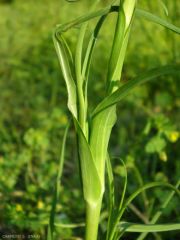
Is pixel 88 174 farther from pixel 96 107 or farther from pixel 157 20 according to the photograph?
pixel 157 20

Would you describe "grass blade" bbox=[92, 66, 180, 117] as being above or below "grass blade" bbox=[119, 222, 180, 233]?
above

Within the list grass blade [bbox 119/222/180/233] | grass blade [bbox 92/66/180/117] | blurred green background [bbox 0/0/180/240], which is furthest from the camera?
blurred green background [bbox 0/0/180/240]

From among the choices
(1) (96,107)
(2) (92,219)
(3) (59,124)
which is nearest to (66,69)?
(1) (96,107)

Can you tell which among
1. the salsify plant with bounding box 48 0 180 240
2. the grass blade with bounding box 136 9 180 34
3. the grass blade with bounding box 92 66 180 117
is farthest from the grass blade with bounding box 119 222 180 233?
the grass blade with bounding box 136 9 180 34

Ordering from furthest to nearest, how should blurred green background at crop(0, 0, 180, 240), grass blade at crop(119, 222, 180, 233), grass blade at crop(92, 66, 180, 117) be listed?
blurred green background at crop(0, 0, 180, 240)
grass blade at crop(119, 222, 180, 233)
grass blade at crop(92, 66, 180, 117)

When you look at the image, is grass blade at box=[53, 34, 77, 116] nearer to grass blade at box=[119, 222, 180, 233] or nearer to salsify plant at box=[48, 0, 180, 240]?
salsify plant at box=[48, 0, 180, 240]

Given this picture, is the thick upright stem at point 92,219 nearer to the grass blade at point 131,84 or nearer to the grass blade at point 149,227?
the grass blade at point 149,227

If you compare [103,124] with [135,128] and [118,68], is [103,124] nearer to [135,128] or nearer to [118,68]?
[118,68]

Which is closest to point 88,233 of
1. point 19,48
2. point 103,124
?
point 103,124
